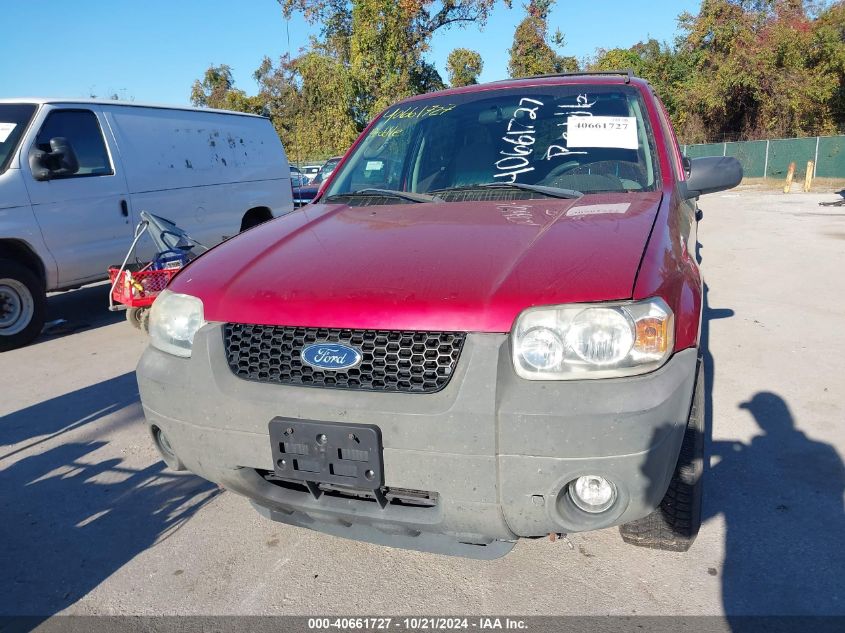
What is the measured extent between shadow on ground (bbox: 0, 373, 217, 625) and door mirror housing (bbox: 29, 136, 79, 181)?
2807 mm

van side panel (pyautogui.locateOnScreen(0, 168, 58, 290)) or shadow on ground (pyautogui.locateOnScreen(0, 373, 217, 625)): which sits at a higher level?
van side panel (pyautogui.locateOnScreen(0, 168, 58, 290))

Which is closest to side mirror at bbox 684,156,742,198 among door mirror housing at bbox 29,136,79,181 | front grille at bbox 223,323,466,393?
front grille at bbox 223,323,466,393

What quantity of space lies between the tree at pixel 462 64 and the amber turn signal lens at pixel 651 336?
3051 cm

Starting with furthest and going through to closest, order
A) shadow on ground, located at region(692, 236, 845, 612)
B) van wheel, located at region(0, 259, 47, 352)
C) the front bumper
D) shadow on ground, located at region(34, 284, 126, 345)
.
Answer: shadow on ground, located at region(34, 284, 126, 345)
van wheel, located at region(0, 259, 47, 352)
shadow on ground, located at region(692, 236, 845, 612)
the front bumper

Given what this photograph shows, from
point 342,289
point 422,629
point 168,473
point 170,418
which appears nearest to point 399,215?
point 342,289

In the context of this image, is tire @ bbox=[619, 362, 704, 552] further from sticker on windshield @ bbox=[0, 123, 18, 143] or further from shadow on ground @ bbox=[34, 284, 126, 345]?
sticker on windshield @ bbox=[0, 123, 18, 143]

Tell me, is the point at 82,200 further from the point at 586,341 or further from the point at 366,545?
the point at 586,341

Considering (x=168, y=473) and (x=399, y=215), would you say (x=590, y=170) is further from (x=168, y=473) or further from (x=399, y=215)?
(x=168, y=473)

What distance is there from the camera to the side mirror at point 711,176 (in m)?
3.14

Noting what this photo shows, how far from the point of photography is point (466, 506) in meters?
1.97

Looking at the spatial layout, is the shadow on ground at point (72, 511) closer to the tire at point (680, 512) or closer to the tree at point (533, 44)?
the tire at point (680, 512)

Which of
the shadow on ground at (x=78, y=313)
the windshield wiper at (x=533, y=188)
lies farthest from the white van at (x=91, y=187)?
the windshield wiper at (x=533, y=188)

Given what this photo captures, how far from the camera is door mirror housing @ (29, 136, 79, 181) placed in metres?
5.94

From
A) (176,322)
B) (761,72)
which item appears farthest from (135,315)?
(761,72)
